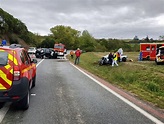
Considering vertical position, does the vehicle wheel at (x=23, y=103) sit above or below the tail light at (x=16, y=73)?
below

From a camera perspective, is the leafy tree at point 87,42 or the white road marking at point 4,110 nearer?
the white road marking at point 4,110

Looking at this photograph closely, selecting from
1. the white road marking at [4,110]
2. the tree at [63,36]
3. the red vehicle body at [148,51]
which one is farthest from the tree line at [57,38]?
the white road marking at [4,110]

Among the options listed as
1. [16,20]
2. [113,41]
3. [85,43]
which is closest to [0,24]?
[16,20]

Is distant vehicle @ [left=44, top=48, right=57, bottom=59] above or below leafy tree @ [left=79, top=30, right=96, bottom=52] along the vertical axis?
below

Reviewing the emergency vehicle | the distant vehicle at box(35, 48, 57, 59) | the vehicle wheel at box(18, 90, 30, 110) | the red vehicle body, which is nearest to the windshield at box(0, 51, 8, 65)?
the emergency vehicle

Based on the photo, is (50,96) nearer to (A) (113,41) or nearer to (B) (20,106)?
(B) (20,106)

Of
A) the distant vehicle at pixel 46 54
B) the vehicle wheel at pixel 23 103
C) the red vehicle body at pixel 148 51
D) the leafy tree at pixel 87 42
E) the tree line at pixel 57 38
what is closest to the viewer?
the vehicle wheel at pixel 23 103

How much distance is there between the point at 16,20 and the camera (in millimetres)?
77750

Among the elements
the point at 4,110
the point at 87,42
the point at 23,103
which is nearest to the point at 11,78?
the point at 23,103

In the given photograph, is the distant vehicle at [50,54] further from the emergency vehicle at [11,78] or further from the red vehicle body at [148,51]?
the emergency vehicle at [11,78]

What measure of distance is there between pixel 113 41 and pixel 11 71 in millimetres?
85719

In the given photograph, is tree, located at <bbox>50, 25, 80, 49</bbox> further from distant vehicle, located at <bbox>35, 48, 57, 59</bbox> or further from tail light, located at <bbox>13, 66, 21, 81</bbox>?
tail light, located at <bbox>13, 66, 21, 81</bbox>

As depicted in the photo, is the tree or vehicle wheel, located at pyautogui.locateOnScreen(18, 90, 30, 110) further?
the tree

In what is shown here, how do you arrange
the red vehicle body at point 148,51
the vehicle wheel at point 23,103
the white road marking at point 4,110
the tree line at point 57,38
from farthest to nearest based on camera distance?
the tree line at point 57,38 → the red vehicle body at point 148,51 → the vehicle wheel at point 23,103 → the white road marking at point 4,110
